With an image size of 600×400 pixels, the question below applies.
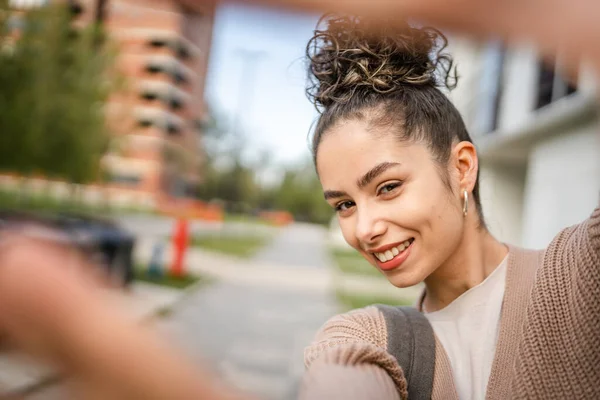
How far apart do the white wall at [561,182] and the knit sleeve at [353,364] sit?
25.3ft

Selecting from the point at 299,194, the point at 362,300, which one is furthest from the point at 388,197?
the point at 299,194

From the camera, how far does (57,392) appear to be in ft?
1.28

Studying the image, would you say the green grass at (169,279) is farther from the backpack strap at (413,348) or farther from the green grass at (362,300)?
the backpack strap at (413,348)

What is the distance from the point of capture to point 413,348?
→ 4.05ft

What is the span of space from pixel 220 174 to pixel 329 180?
57.7m

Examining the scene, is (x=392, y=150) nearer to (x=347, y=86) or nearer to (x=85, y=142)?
(x=347, y=86)

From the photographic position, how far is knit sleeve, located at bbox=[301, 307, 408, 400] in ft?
2.49

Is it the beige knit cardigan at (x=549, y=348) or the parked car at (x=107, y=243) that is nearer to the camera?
the beige knit cardigan at (x=549, y=348)

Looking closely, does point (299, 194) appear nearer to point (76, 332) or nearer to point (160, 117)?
point (160, 117)

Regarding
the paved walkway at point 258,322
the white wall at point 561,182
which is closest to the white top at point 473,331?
the paved walkway at point 258,322

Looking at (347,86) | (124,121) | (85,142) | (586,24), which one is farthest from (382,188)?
(124,121)

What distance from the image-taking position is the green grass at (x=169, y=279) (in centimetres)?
966

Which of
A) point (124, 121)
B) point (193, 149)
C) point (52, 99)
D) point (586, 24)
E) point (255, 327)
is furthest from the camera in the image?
point (193, 149)

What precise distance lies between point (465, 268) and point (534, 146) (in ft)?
37.1
